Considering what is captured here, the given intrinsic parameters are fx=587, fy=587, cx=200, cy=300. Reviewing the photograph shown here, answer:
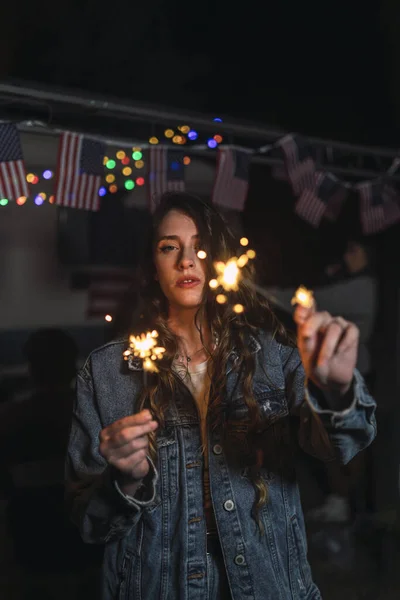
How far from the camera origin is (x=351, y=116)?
3797mm

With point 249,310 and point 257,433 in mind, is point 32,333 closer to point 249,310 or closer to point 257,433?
point 249,310

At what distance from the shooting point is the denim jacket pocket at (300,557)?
2.08 metres

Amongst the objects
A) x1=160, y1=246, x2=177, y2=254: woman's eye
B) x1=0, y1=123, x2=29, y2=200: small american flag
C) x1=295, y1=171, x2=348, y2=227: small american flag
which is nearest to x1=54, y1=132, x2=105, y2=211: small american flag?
x1=0, y1=123, x2=29, y2=200: small american flag

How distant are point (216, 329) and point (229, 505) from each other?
0.64 m

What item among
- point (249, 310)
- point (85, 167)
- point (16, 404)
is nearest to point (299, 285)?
point (249, 310)

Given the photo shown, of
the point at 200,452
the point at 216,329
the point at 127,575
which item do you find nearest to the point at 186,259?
the point at 216,329

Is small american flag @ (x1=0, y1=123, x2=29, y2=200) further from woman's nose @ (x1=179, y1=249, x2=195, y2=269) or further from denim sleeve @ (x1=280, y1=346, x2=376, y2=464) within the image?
denim sleeve @ (x1=280, y1=346, x2=376, y2=464)

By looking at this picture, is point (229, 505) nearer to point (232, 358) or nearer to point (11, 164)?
point (232, 358)

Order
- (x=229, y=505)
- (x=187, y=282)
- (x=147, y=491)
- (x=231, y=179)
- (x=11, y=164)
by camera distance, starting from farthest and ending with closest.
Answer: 1. (x=231, y=179)
2. (x=11, y=164)
3. (x=187, y=282)
4. (x=229, y=505)
5. (x=147, y=491)

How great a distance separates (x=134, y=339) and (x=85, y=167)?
88cm

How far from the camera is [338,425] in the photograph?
1705 millimetres

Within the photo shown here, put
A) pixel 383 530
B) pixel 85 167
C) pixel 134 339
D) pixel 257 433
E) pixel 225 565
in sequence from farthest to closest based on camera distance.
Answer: pixel 383 530
pixel 85 167
pixel 134 339
pixel 257 433
pixel 225 565

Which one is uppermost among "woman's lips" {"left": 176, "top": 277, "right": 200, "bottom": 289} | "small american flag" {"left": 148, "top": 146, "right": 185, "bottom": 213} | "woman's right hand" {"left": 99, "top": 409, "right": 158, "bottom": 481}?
"small american flag" {"left": 148, "top": 146, "right": 185, "bottom": 213}

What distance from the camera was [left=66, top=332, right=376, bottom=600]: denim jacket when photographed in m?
1.95
